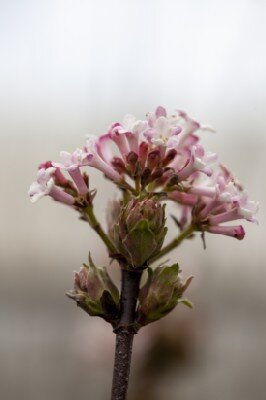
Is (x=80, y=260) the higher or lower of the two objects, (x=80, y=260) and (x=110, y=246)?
the lower

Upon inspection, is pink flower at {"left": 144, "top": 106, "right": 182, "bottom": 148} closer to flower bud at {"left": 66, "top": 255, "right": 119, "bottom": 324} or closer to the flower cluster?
the flower cluster

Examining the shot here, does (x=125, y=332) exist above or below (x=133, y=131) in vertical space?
below

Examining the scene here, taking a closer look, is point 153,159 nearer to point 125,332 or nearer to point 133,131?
point 133,131

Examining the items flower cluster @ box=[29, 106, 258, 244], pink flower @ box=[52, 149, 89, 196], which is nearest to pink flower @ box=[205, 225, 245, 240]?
flower cluster @ box=[29, 106, 258, 244]

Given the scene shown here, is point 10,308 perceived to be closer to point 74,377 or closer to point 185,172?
point 74,377

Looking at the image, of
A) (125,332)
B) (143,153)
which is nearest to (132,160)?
(143,153)

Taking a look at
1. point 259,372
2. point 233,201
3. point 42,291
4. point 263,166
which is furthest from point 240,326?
point 233,201
